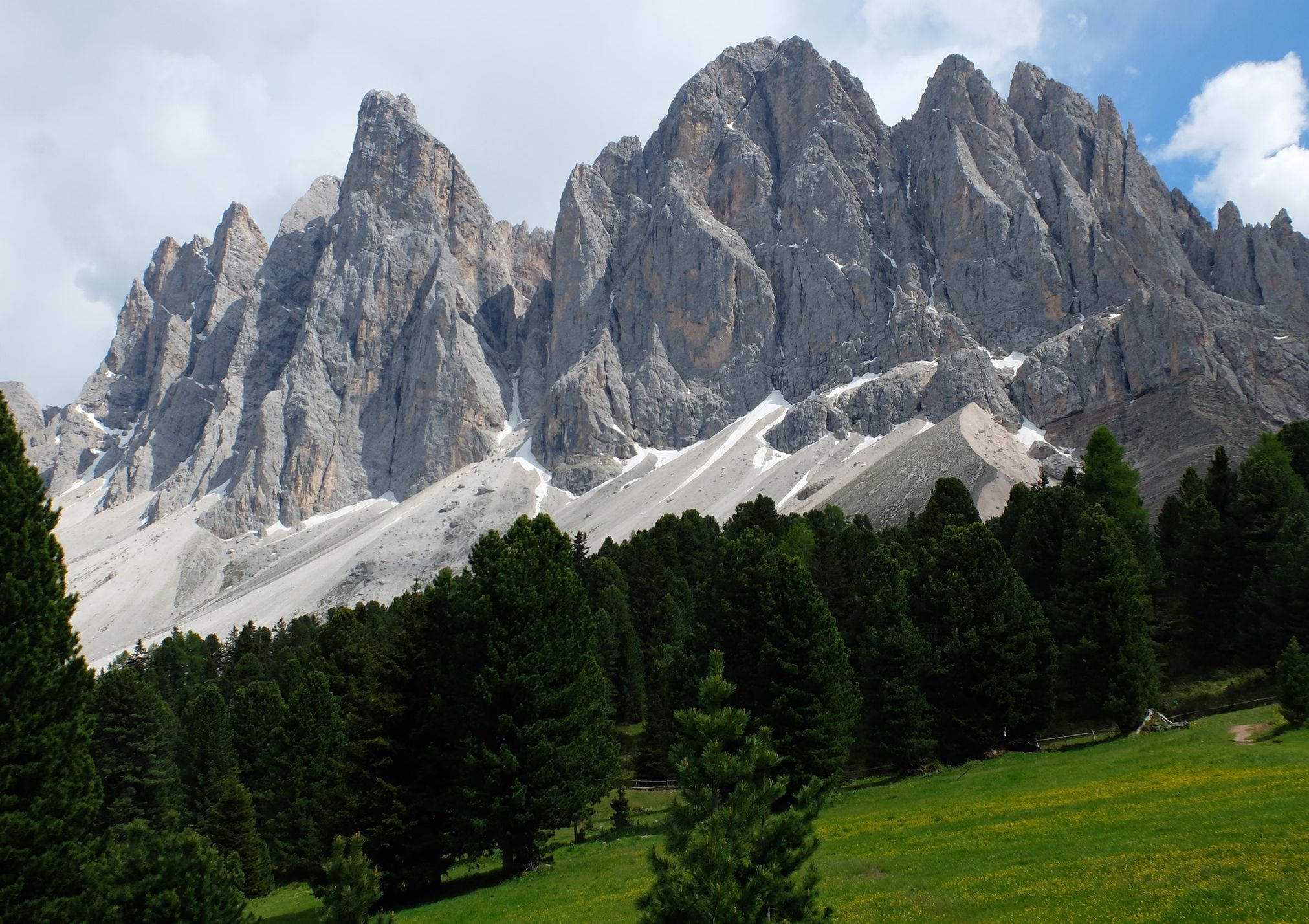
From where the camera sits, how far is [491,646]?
30.1 metres

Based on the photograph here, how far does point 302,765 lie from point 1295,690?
38989mm

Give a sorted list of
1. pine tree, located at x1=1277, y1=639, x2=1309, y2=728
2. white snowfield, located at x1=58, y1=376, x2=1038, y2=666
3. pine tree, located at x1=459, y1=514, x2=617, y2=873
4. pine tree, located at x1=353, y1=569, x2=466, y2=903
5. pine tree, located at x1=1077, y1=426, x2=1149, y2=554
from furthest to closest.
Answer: white snowfield, located at x1=58, y1=376, x2=1038, y2=666, pine tree, located at x1=1077, y1=426, x2=1149, y2=554, pine tree, located at x1=1277, y1=639, x2=1309, y2=728, pine tree, located at x1=353, y1=569, x2=466, y2=903, pine tree, located at x1=459, y1=514, x2=617, y2=873

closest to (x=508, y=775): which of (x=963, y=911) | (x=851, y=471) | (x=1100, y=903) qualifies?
(x=963, y=911)

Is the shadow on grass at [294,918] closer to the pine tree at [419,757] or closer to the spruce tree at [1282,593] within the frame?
the pine tree at [419,757]

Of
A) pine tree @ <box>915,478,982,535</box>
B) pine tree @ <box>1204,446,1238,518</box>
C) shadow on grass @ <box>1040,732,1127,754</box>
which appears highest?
pine tree @ <box>915,478,982,535</box>

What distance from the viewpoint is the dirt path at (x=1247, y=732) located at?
30534 mm

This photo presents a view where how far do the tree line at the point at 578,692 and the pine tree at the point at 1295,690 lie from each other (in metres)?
6.80

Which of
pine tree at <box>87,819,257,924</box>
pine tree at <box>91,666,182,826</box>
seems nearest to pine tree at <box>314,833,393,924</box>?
pine tree at <box>87,819,257,924</box>

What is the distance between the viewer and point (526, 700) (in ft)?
98.3

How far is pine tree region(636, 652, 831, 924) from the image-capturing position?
11531 mm

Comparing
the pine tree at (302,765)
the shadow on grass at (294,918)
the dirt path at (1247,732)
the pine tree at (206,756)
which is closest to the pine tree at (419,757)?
the shadow on grass at (294,918)

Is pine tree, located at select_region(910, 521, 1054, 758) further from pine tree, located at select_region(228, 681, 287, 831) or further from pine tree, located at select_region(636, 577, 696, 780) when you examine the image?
pine tree, located at select_region(228, 681, 287, 831)

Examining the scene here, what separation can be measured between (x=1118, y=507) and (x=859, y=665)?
30.1m

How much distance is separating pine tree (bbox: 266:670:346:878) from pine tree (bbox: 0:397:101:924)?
66.0 ft
